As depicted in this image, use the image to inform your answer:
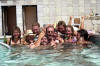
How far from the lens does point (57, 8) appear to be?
18891mm

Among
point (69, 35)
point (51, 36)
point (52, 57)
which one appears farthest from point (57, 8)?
point (52, 57)

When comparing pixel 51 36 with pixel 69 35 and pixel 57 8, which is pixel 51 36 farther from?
pixel 57 8

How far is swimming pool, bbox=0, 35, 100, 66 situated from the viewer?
630 cm

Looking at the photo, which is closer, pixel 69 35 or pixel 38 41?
pixel 38 41

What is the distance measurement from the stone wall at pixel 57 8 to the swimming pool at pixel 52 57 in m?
10.0

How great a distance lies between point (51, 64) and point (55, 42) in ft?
7.75

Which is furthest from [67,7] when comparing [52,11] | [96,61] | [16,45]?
[96,61]

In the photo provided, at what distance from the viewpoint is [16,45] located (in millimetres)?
9016

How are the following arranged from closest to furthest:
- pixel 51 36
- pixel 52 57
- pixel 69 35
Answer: pixel 52 57 → pixel 51 36 → pixel 69 35

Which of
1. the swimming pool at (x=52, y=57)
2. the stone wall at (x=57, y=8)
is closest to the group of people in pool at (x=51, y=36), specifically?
the swimming pool at (x=52, y=57)

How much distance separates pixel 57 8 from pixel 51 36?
10.9 metres

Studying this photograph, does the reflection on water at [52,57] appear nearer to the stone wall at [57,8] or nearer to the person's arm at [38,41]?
the person's arm at [38,41]

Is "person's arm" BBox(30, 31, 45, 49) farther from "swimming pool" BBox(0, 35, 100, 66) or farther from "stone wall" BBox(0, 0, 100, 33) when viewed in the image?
"stone wall" BBox(0, 0, 100, 33)

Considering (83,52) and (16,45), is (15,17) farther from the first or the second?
(83,52)
